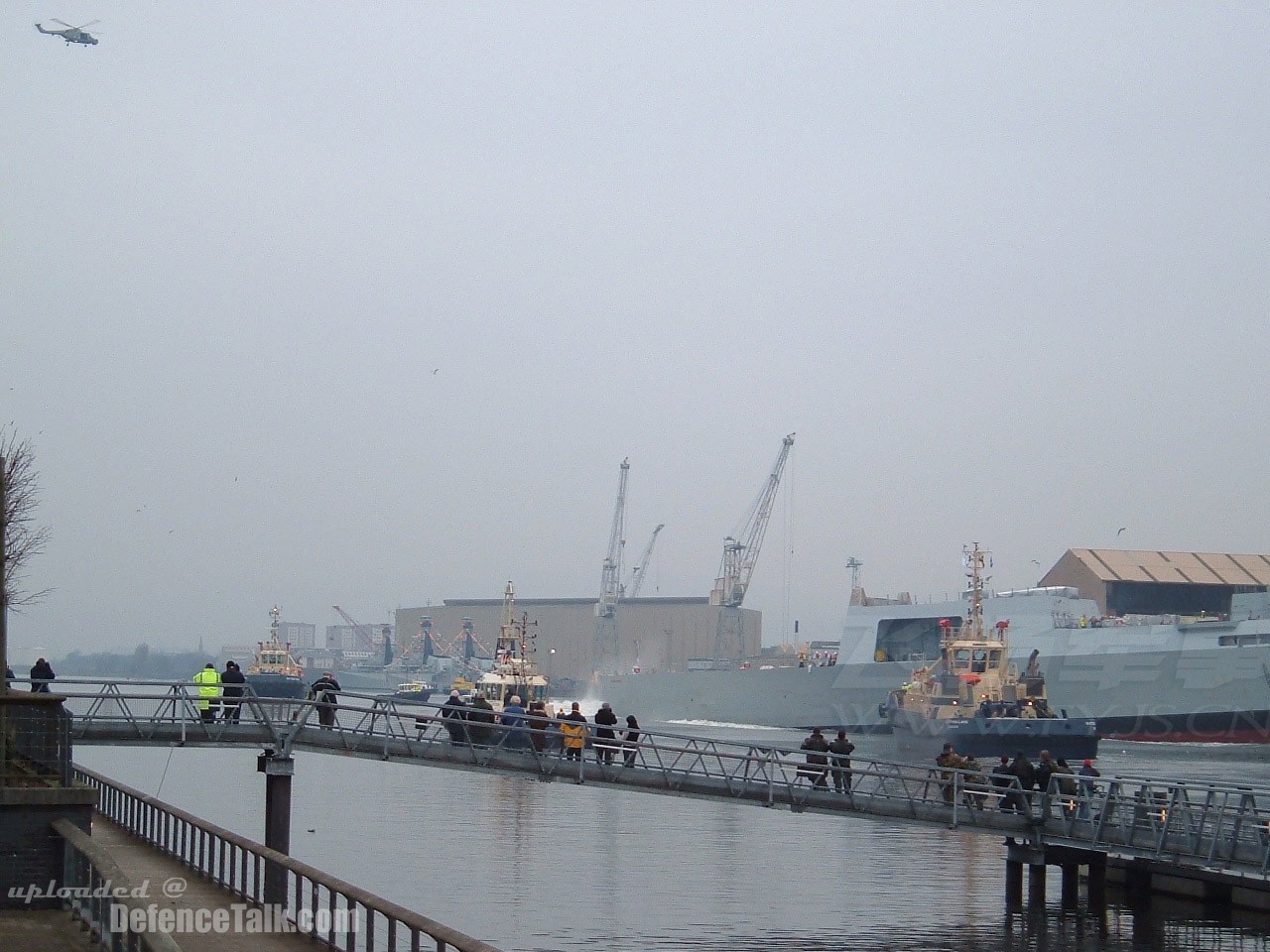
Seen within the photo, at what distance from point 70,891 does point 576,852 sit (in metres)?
21.3

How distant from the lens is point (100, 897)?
1170cm

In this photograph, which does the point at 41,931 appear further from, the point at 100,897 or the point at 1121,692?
the point at 1121,692

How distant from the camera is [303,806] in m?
44.9

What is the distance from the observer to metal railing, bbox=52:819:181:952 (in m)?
10.5

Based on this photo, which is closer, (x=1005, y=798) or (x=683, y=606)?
(x=1005, y=798)

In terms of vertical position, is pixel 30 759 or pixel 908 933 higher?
pixel 30 759

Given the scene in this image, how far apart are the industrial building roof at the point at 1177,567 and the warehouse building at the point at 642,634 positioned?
4384 cm

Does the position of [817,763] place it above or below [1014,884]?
above

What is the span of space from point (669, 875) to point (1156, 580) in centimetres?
8390

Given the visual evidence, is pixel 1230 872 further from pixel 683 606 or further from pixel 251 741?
pixel 683 606

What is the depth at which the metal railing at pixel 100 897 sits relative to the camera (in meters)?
10.5

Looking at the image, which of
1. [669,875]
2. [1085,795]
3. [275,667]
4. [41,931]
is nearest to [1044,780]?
[1085,795]

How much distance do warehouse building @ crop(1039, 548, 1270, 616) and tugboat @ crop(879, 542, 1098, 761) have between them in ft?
87.3

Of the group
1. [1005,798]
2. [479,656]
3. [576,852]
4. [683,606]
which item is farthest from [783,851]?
[479,656]
